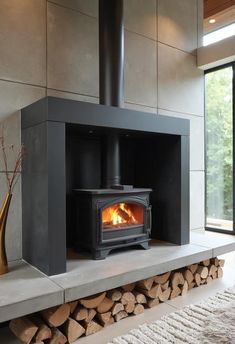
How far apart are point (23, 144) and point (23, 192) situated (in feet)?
1.25

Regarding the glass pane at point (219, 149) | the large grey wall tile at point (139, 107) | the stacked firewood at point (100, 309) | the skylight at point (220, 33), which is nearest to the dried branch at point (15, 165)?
the stacked firewood at point (100, 309)

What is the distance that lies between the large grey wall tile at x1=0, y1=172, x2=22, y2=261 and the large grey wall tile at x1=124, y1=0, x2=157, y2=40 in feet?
6.73

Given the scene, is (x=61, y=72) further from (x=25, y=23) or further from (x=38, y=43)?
(x=25, y=23)

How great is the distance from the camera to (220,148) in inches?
176

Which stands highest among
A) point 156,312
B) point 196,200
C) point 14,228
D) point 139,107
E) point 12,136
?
point 139,107

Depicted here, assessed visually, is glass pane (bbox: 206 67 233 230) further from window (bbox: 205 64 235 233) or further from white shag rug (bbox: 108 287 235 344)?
white shag rug (bbox: 108 287 235 344)

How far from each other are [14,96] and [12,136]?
32cm

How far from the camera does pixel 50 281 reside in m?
1.90

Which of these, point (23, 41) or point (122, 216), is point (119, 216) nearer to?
point (122, 216)

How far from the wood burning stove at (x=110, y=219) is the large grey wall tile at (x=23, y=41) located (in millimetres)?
1053

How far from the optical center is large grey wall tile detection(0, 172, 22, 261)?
7.68 feet

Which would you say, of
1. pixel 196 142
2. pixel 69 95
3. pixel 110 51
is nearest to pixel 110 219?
pixel 69 95

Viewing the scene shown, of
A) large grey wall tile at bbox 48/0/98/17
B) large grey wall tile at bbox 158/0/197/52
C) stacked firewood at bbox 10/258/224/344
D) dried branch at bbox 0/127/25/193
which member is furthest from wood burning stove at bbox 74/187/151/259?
large grey wall tile at bbox 158/0/197/52

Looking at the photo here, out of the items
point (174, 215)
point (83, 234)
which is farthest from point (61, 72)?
point (174, 215)
